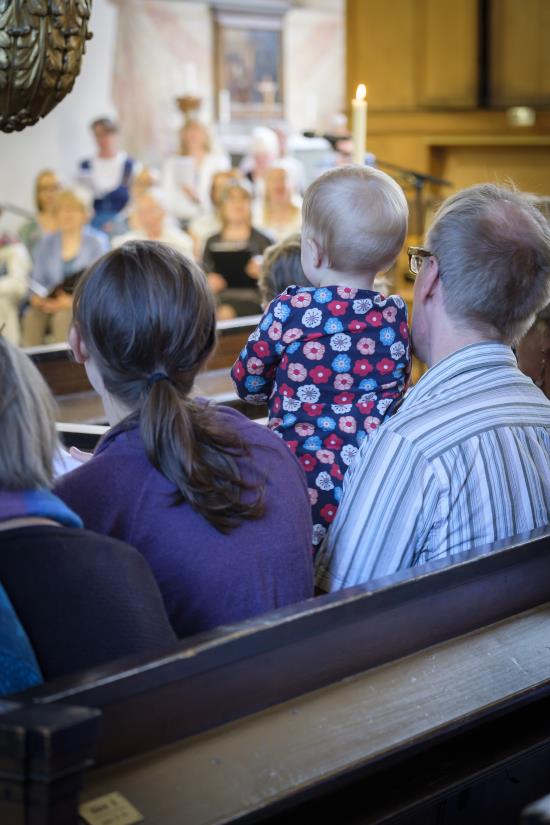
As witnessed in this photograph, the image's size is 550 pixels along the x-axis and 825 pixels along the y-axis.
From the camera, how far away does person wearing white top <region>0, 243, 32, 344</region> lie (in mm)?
7816

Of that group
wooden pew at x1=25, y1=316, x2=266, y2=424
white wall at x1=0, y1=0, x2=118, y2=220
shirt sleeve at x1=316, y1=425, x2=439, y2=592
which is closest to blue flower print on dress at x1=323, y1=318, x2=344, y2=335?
shirt sleeve at x1=316, y1=425, x2=439, y2=592

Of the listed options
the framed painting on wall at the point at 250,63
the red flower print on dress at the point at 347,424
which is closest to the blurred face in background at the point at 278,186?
the framed painting on wall at the point at 250,63

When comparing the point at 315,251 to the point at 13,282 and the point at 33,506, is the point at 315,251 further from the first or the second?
the point at 13,282

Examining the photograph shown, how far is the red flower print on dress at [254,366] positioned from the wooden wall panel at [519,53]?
4426 millimetres

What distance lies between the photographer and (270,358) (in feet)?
6.97

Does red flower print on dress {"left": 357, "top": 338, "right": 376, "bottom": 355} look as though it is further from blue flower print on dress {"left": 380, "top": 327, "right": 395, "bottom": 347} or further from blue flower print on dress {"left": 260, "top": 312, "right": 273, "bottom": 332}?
blue flower print on dress {"left": 260, "top": 312, "right": 273, "bottom": 332}

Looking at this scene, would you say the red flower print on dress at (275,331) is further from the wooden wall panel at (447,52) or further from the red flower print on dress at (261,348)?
the wooden wall panel at (447,52)

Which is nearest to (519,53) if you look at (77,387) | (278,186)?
(278,186)

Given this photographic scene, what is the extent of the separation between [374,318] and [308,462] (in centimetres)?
27

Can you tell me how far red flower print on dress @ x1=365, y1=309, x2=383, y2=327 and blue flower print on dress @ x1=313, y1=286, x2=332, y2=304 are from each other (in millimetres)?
73

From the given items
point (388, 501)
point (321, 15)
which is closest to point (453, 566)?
point (388, 501)

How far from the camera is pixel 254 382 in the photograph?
216 cm

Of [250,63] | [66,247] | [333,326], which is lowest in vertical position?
[66,247]

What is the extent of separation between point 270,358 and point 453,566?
0.71 metres
